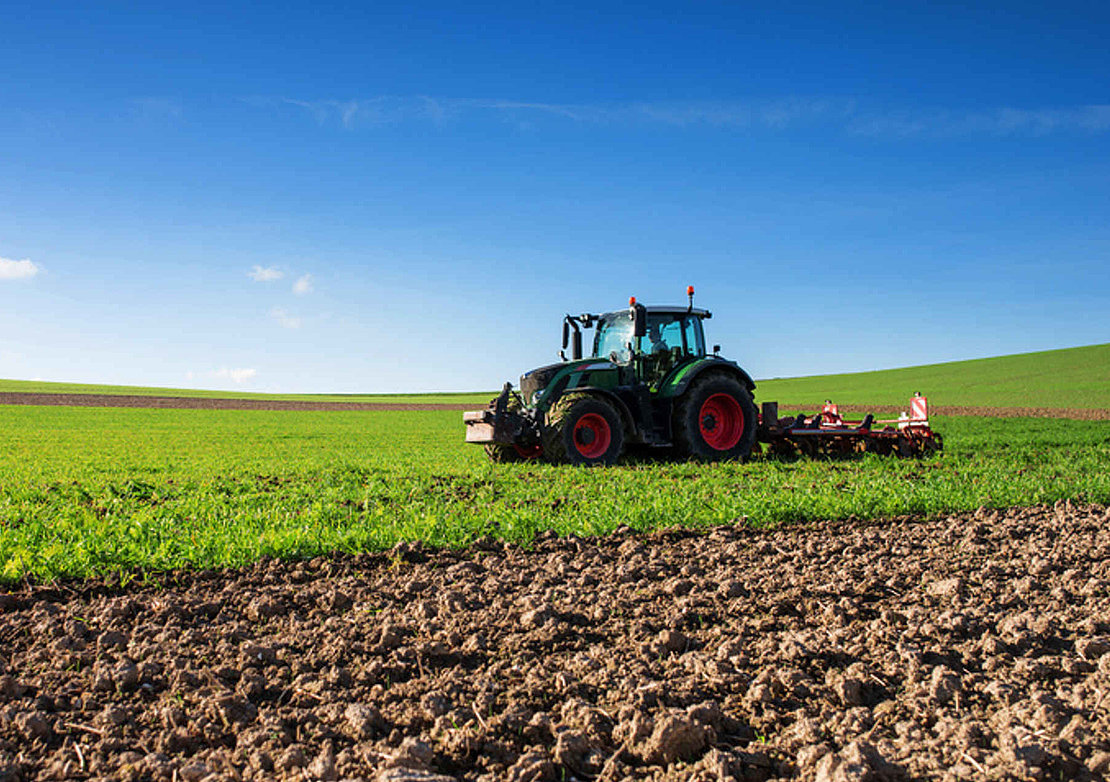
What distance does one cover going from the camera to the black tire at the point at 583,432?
1095cm

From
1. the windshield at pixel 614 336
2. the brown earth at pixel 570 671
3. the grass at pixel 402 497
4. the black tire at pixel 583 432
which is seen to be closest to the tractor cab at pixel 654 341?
the windshield at pixel 614 336

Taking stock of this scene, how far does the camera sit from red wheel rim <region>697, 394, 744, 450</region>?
12266mm

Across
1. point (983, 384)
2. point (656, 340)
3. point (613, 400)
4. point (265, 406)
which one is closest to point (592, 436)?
point (613, 400)

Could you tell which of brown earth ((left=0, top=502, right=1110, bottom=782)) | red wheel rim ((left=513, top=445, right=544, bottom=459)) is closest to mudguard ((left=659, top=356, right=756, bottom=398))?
red wheel rim ((left=513, top=445, right=544, bottom=459))

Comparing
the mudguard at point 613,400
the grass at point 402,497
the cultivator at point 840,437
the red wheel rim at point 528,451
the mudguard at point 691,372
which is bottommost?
the grass at point 402,497

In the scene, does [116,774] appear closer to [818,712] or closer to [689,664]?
[689,664]

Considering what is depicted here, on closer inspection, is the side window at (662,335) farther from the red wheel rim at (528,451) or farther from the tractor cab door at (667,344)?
the red wheel rim at (528,451)

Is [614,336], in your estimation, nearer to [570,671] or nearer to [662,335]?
[662,335]

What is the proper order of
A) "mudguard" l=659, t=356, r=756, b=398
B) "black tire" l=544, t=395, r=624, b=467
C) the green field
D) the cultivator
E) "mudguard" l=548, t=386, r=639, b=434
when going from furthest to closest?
the green field
the cultivator
"mudguard" l=659, t=356, r=756, b=398
"mudguard" l=548, t=386, r=639, b=434
"black tire" l=544, t=395, r=624, b=467

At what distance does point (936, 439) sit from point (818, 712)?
12.7 meters

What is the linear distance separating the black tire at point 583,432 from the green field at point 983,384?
98.9 ft

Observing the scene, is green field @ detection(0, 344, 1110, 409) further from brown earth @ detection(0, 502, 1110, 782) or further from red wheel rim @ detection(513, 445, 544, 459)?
brown earth @ detection(0, 502, 1110, 782)

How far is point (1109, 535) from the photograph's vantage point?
6.07 meters

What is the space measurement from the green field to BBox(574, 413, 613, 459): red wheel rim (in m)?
30.1
